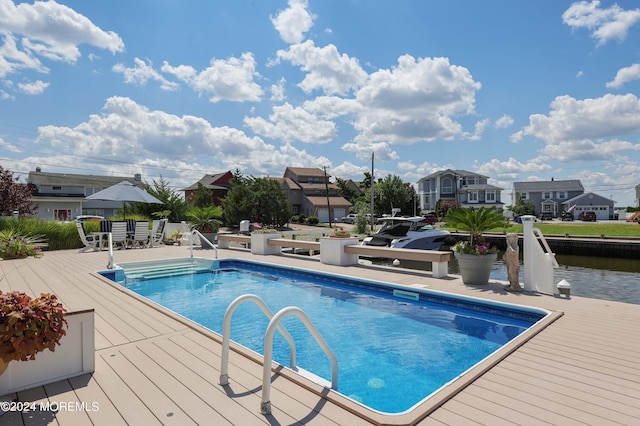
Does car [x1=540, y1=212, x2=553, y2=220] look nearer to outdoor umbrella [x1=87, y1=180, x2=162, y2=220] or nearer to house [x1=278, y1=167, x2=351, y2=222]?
house [x1=278, y1=167, x2=351, y2=222]

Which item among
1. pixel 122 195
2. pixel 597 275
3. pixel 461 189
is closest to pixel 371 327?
pixel 122 195

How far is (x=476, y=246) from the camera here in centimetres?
649

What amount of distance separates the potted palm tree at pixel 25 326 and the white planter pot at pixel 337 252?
7.06 m

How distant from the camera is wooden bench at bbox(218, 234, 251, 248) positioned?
12.1m

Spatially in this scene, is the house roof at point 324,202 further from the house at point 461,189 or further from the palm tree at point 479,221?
the palm tree at point 479,221

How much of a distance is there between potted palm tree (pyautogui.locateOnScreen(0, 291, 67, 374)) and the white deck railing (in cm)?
609

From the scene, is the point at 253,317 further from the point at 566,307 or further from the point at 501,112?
the point at 501,112

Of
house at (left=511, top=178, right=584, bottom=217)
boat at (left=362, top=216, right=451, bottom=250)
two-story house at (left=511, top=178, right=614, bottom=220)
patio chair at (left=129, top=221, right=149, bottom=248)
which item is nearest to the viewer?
patio chair at (left=129, top=221, right=149, bottom=248)

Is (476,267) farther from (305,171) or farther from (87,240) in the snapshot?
(305,171)

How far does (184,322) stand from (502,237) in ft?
80.2

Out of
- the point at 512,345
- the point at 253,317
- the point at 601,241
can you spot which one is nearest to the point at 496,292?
the point at 512,345

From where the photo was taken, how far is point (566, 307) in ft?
16.2

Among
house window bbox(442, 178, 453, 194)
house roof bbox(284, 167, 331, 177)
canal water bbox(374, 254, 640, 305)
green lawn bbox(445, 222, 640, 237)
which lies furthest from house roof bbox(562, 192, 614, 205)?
canal water bbox(374, 254, 640, 305)

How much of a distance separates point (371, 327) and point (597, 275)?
43.9 ft
